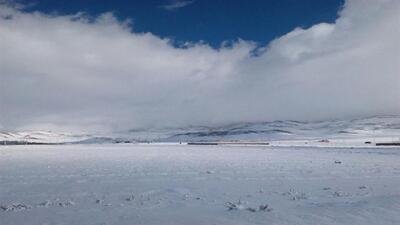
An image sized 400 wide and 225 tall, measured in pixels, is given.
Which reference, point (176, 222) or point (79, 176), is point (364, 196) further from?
point (79, 176)

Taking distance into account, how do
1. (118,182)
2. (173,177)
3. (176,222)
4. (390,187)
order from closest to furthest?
(176,222) → (390,187) → (118,182) → (173,177)

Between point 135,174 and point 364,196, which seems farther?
point 135,174

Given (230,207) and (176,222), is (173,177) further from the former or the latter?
(176,222)

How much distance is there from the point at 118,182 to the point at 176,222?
27.4 ft

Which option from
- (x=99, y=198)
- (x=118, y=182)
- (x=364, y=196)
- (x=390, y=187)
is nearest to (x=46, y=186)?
(x=118, y=182)

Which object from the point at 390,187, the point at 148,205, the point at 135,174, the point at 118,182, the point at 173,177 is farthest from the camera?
the point at 135,174

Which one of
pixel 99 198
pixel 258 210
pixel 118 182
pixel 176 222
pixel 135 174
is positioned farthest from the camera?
pixel 135 174

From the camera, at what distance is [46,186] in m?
16.9

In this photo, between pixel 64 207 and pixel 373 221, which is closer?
pixel 373 221

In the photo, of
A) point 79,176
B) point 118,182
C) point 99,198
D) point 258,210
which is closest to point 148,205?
point 99,198

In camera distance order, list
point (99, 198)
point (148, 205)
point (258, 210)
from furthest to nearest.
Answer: point (99, 198), point (148, 205), point (258, 210)

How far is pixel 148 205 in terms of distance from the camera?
1272 centimetres

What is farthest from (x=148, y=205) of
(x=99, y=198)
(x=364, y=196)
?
(x=364, y=196)

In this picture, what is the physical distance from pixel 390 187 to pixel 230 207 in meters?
8.03
